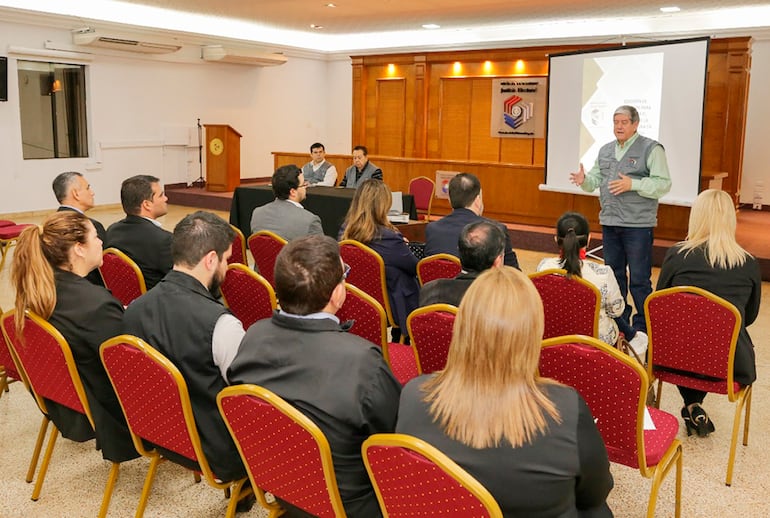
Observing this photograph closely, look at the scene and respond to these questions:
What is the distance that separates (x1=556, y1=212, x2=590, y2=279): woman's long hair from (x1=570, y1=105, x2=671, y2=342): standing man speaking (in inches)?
60.8

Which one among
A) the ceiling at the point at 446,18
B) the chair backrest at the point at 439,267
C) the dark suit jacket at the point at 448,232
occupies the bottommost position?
the chair backrest at the point at 439,267

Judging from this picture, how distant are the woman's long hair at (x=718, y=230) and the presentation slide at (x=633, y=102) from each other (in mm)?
4348

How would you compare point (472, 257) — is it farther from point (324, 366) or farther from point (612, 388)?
point (324, 366)

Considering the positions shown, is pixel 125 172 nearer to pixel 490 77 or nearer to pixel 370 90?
pixel 370 90

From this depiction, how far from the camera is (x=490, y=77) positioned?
12.8 meters

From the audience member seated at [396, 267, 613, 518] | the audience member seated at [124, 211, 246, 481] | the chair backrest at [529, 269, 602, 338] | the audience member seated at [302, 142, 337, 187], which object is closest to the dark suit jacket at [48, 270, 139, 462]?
the audience member seated at [124, 211, 246, 481]

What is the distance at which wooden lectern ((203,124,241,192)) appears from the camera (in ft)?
39.4

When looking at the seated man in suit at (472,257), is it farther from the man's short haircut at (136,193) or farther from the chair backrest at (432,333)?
the man's short haircut at (136,193)

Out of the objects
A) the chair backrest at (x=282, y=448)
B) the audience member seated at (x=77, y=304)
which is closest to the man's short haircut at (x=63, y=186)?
the audience member seated at (x=77, y=304)

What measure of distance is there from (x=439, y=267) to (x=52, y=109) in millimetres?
9639

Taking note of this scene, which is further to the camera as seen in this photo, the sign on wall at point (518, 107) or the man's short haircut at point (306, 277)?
the sign on wall at point (518, 107)

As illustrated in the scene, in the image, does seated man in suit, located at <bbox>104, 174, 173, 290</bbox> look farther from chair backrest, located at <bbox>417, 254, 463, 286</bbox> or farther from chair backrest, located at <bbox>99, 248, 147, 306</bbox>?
chair backrest, located at <bbox>417, 254, 463, 286</bbox>

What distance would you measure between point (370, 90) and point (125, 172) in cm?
496

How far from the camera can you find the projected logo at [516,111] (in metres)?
12.5
